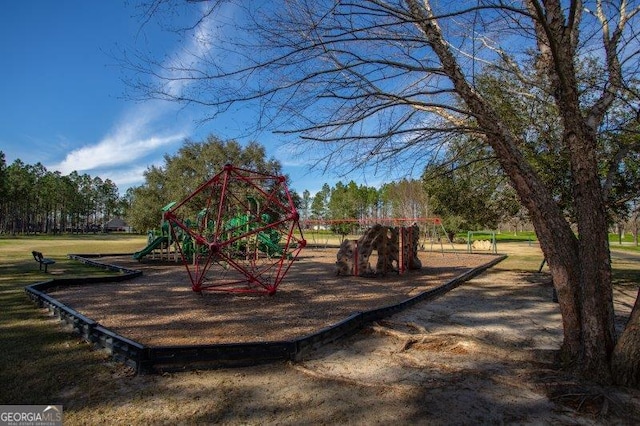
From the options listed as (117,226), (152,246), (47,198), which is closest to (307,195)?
(47,198)

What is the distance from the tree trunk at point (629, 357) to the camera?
386 cm

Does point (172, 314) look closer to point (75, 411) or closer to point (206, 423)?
point (75, 411)

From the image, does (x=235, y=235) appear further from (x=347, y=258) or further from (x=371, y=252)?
(x=371, y=252)

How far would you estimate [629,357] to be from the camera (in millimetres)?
3879

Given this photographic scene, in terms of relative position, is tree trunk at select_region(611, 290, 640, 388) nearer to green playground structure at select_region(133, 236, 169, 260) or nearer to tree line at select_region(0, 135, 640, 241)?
tree line at select_region(0, 135, 640, 241)

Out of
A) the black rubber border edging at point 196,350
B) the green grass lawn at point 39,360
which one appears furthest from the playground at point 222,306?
the green grass lawn at point 39,360

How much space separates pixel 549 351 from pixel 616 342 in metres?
0.87

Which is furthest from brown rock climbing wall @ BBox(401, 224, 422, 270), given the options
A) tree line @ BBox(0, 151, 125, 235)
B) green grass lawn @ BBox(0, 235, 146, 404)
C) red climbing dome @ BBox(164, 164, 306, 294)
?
tree line @ BBox(0, 151, 125, 235)

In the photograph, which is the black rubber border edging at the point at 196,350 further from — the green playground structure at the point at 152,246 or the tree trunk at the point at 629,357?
→ the green playground structure at the point at 152,246

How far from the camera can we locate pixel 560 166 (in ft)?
31.9

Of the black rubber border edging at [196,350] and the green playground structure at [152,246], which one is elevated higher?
the green playground structure at [152,246]

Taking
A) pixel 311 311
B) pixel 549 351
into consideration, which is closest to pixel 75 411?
pixel 311 311

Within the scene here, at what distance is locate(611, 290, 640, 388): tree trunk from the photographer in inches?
152

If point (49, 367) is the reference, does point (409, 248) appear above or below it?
above
